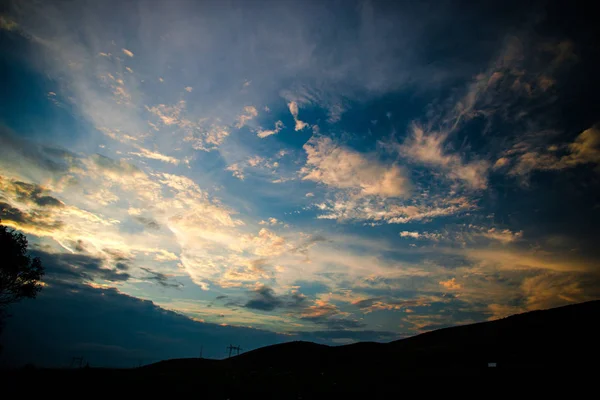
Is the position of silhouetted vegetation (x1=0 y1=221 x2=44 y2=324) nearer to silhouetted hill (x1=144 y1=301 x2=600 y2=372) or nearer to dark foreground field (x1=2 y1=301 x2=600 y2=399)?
dark foreground field (x1=2 y1=301 x2=600 y2=399)

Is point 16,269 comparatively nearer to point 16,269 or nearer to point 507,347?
point 16,269

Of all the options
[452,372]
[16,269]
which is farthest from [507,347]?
[16,269]

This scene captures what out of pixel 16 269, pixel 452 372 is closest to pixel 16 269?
pixel 16 269

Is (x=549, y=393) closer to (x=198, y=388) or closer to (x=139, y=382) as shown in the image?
(x=198, y=388)

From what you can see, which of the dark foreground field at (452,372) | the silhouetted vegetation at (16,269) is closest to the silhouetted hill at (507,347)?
the dark foreground field at (452,372)

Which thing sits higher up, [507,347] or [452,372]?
[507,347]

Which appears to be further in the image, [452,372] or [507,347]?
[507,347]

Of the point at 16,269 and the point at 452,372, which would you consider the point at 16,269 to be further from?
the point at 452,372

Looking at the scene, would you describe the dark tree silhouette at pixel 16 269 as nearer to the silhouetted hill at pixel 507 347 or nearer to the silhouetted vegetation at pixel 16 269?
the silhouetted vegetation at pixel 16 269

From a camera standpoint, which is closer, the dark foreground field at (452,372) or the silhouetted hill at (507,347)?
the dark foreground field at (452,372)

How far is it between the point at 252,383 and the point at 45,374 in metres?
31.4

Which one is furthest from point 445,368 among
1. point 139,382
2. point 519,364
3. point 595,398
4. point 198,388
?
point 139,382

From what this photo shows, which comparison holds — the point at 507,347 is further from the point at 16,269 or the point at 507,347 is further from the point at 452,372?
the point at 16,269

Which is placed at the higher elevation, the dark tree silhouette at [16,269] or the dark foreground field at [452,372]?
the dark tree silhouette at [16,269]
